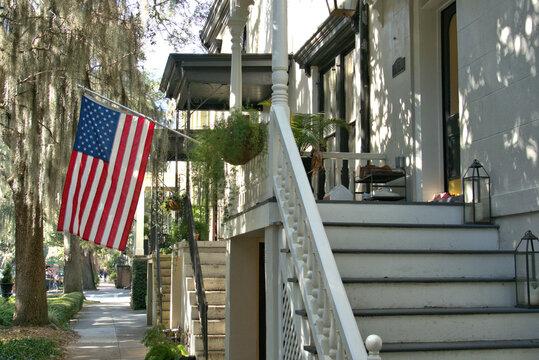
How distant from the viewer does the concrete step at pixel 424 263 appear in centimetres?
529

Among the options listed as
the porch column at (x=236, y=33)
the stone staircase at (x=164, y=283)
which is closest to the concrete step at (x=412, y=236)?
the porch column at (x=236, y=33)

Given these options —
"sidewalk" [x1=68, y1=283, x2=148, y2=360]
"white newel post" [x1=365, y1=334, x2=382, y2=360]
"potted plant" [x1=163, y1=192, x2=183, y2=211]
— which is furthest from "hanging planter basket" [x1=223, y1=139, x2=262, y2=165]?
"potted plant" [x1=163, y1=192, x2=183, y2=211]

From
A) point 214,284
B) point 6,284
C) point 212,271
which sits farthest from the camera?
point 6,284

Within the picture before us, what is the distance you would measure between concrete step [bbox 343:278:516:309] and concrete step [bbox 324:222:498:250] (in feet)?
2.03

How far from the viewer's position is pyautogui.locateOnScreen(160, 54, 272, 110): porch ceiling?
1269cm

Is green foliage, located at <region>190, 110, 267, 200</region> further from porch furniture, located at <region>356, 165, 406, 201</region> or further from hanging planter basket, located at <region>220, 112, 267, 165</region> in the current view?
porch furniture, located at <region>356, 165, 406, 201</region>

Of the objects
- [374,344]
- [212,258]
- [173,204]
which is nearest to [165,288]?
[173,204]

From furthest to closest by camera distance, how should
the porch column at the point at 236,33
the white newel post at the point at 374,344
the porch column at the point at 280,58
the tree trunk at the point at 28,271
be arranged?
1. the tree trunk at the point at 28,271
2. the porch column at the point at 236,33
3. the porch column at the point at 280,58
4. the white newel post at the point at 374,344

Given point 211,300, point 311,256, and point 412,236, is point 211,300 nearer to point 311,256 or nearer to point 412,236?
point 412,236

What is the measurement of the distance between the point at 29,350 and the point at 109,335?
4.98 m

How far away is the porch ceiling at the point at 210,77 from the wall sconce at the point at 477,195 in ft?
20.7

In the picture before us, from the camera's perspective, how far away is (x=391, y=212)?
6098 mm

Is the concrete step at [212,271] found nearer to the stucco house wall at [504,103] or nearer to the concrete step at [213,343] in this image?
the concrete step at [213,343]

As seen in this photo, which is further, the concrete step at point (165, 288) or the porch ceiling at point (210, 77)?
the concrete step at point (165, 288)
